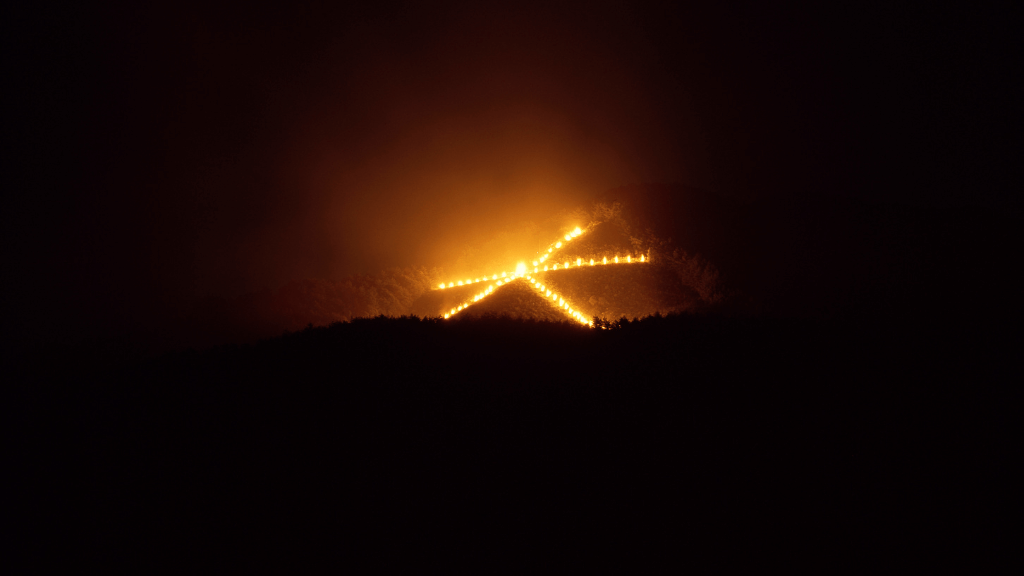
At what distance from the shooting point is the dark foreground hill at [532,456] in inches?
58.2

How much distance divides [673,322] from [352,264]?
14.1ft

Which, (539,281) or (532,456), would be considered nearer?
(532,456)

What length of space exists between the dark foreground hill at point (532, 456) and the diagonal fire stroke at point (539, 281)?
5.85 feet

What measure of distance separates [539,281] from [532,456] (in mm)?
2902

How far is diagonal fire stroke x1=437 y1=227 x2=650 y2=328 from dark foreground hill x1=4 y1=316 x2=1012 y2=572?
1.78m

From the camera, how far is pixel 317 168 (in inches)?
225

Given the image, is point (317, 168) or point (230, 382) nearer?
point (230, 382)

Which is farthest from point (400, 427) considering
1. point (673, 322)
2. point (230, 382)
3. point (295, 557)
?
point (673, 322)

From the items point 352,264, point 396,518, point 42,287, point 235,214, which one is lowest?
point 396,518

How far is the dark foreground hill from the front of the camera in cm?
148

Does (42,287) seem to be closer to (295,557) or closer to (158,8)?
(158,8)

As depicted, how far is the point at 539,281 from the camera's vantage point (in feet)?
15.0

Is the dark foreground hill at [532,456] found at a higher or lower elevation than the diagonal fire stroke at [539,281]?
lower

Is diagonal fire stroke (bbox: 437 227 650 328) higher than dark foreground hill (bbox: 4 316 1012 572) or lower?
higher
